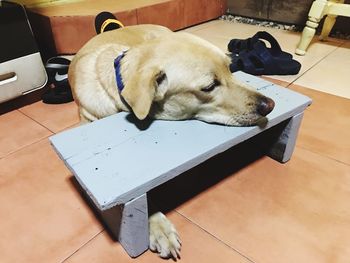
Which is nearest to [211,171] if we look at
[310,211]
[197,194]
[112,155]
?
[197,194]

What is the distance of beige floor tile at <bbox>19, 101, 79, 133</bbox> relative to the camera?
158 centimetres

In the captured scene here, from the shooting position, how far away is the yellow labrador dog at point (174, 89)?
2.94ft

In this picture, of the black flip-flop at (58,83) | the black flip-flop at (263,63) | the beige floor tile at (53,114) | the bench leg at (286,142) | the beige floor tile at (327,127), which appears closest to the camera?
the bench leg at (286,142)

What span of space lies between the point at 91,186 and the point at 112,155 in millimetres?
124

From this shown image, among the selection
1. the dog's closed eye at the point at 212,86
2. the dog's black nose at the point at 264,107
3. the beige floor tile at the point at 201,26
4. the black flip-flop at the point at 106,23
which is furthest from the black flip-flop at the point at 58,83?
the beige floor tile at the point at 201,26

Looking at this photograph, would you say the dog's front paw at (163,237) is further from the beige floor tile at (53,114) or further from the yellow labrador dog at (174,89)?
the beige floor tile at (53,114)

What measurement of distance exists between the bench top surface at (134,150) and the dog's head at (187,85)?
1.6 inches

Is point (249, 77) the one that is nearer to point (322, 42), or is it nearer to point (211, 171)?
point (211, 171)

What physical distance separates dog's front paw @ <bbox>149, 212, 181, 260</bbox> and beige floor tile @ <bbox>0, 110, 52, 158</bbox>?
0.81m

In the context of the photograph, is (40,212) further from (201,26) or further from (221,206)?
(201,26)

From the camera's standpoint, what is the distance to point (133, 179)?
79cm

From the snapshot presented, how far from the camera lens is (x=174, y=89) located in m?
0.97

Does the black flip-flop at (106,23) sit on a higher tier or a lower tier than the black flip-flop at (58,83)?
higher

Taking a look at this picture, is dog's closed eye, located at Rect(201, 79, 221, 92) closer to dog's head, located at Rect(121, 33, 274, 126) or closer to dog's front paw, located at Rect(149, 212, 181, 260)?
dog's head, located at Rect(121, 33, 274, 126)
